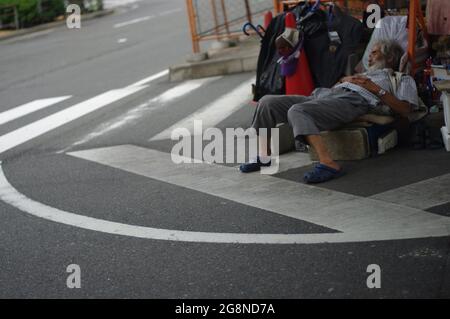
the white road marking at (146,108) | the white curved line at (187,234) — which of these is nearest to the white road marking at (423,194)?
the white curved line at (187,234)

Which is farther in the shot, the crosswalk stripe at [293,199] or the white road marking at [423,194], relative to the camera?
the white road marking at [423,194]

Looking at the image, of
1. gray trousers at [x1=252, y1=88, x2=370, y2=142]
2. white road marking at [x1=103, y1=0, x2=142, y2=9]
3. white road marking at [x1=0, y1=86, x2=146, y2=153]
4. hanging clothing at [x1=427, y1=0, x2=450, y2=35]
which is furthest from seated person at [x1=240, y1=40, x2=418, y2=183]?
white road marking at [x1=103, y1=0, x2=142, y2=9]

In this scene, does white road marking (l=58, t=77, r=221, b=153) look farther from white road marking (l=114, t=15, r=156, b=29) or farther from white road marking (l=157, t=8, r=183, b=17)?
white road marking (l=157, t=8, r=183, b=17)

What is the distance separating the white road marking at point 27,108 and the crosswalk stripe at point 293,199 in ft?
10.8

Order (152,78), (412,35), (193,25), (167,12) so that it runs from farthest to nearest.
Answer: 1. (167,12)
2. (193,25)
3. (152,78)
4. (412,35)

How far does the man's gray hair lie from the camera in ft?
22.2

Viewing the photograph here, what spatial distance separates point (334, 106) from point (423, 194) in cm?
112

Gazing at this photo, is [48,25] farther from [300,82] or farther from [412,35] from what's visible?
[412,35]

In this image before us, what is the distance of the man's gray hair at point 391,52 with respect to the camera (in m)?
6.77

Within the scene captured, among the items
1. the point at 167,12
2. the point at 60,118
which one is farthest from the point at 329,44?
the point at 167,12

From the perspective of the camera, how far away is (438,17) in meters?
6.90

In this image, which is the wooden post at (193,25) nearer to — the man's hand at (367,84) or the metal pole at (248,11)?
the metal pole at (248,11)

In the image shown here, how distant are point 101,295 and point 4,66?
13.1 meters
